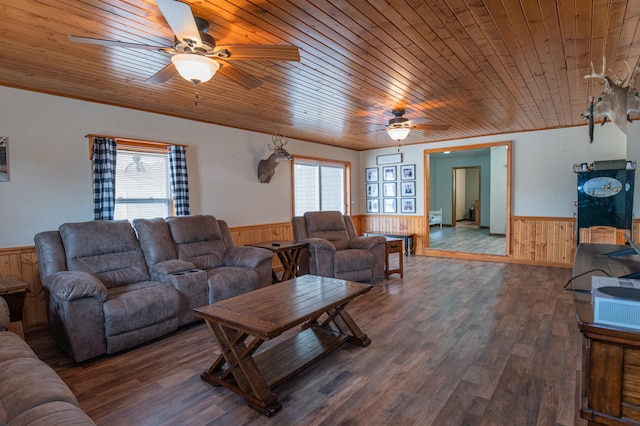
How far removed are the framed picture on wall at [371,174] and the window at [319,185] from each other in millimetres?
566

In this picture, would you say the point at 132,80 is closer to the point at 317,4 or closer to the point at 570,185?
the point at 317,4

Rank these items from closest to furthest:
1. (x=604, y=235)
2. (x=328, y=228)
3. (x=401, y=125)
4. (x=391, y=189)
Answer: (x=401, y=125), (x=604, y=235), (x=328, y=228), (x=391, y=189)

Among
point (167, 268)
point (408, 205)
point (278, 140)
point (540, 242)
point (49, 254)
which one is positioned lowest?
point (540, 242)

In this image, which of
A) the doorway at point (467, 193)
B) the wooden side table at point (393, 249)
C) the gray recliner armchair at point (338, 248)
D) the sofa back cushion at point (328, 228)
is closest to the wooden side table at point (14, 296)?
the gray recliner armchair at point (338, 248)

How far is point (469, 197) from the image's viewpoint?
13531 mm

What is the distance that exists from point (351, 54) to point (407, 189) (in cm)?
505

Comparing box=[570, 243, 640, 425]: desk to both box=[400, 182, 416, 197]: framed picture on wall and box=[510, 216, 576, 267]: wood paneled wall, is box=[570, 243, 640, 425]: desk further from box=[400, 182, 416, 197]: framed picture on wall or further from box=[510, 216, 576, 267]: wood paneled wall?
box=[400, 182, 416, 197]: framed picture on wall

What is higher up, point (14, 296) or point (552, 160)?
point (552, 160)

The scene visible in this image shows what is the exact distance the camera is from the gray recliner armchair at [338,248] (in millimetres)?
4664

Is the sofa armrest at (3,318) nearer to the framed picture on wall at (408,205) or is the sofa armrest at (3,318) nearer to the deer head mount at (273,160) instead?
the deer head mount at (273,160)

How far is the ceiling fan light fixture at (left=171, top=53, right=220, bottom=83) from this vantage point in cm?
216

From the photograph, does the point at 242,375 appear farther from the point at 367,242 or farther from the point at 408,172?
the point at 408,172

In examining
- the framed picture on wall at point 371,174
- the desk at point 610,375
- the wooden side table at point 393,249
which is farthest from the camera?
the framed picture on wall at point 371,174

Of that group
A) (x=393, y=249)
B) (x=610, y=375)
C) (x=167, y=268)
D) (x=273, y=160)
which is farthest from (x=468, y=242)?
(x=610, y=375)
